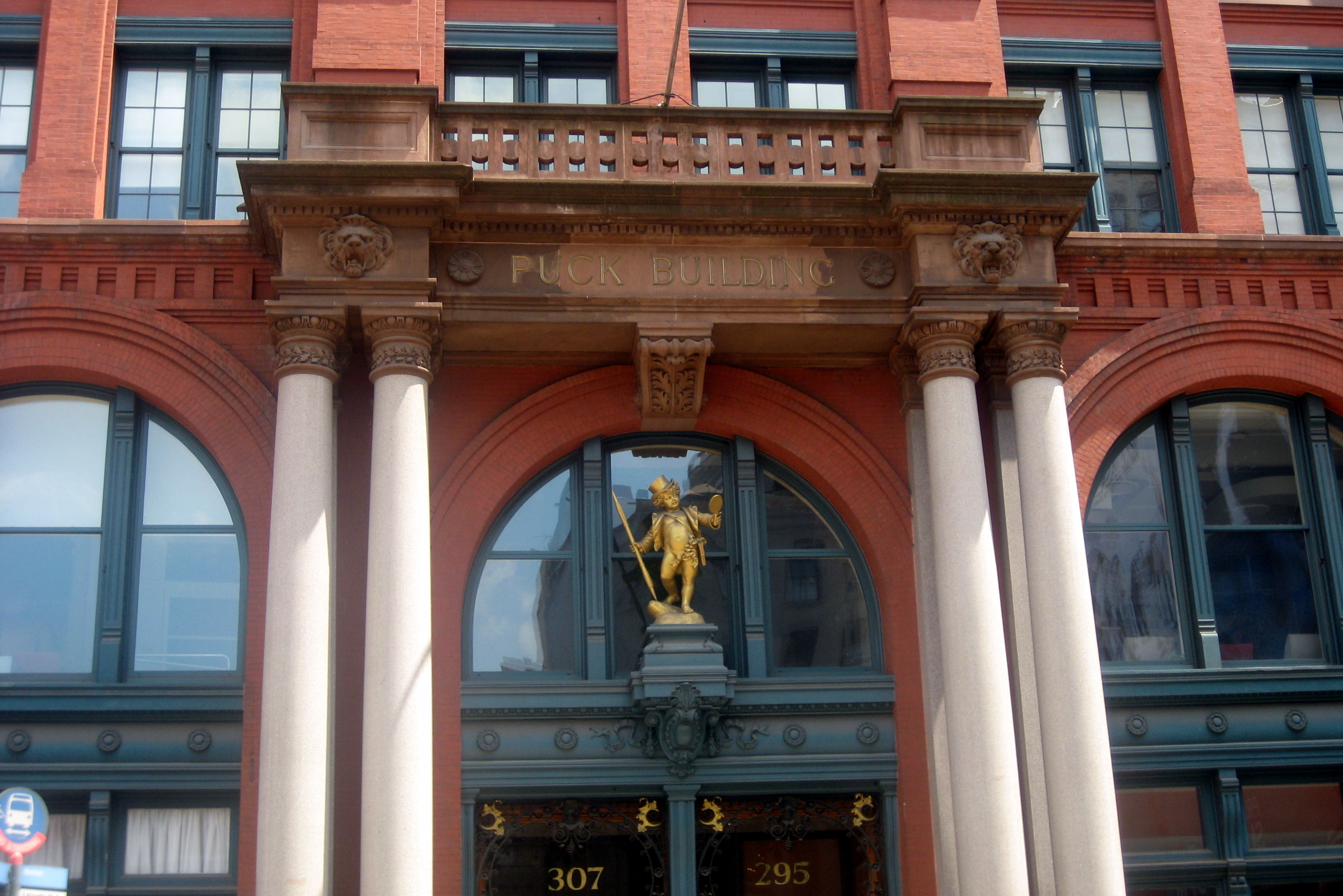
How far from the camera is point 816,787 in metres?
13.1

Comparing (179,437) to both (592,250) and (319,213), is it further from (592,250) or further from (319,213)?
(592,250)

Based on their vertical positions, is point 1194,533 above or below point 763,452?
below

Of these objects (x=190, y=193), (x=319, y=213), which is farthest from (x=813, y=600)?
(x=190, y=193)

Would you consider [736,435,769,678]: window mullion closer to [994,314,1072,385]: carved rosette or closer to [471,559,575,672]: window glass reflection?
[471,559,575,672]: window glass reflection

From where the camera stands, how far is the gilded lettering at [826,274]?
44.0 ft

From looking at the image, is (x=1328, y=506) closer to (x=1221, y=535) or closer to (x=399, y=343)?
(x=1221, y=535)

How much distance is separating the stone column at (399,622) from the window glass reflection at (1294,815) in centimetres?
804

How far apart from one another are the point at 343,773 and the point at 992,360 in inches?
294

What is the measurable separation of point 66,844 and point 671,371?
714cm

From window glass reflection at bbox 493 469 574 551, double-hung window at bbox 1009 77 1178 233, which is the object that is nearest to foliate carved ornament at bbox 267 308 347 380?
window glass reflection at bbox 493 469 574 551

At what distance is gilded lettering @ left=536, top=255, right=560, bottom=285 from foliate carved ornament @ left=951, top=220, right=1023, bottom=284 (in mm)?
3824

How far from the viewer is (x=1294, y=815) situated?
13508 millimetres

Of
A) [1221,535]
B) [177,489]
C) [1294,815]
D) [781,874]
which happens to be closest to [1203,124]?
[1221,535]

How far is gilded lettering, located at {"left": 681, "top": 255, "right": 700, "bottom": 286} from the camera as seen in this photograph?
43.6 feet
